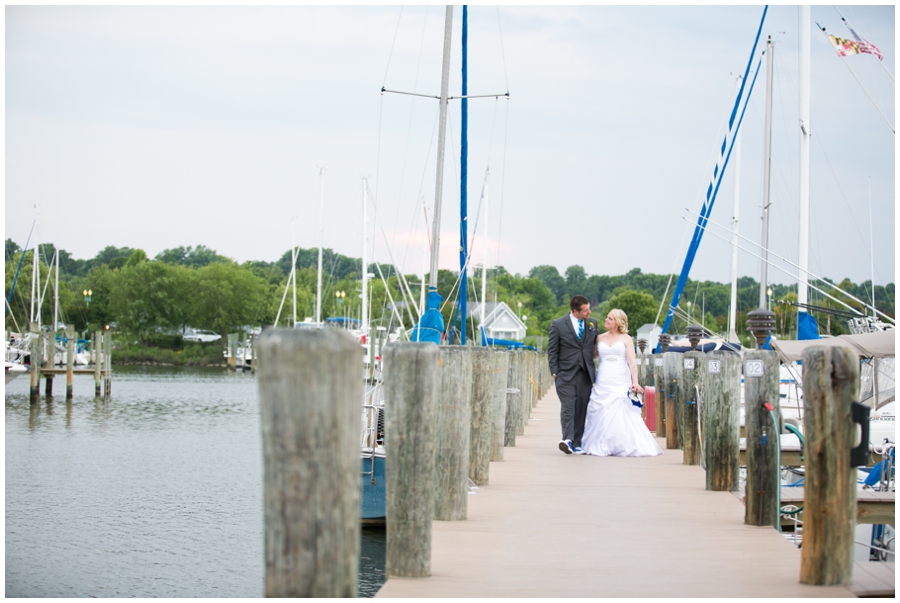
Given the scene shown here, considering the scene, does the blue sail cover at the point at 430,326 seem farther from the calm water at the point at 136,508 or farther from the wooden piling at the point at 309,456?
the wooden piling at the point at 309,456

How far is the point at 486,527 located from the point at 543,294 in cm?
12998

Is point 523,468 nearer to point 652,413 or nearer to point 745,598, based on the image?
point 745,598

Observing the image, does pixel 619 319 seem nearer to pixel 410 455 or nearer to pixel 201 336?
pixel 410 455

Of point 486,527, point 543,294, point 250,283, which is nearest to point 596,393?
point 486,527

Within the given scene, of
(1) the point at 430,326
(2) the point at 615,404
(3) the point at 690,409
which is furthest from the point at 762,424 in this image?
(1) the point at 430,326

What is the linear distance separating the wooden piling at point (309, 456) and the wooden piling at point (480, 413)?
5.33 metres

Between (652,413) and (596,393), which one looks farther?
(652,413)

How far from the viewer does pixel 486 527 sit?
6.85 m

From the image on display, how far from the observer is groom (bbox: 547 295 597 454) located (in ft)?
38.8

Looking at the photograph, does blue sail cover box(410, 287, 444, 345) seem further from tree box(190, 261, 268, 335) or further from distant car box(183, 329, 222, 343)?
distant car box(183, 329, 222, 343)

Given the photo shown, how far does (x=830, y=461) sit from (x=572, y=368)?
7085 mm

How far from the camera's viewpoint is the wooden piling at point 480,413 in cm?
860

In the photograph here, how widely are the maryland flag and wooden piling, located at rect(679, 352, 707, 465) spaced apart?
325 inches

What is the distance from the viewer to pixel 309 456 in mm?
3121
